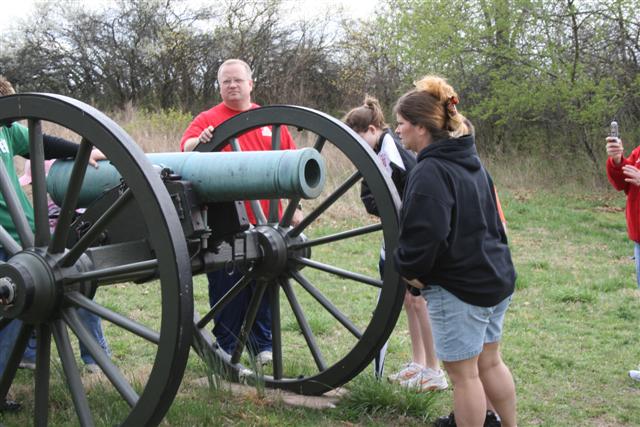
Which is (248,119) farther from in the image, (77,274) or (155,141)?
(155,141)

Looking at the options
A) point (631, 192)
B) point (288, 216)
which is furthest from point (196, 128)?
point (631, 192)

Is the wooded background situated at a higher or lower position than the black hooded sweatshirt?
higher

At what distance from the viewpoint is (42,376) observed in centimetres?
332

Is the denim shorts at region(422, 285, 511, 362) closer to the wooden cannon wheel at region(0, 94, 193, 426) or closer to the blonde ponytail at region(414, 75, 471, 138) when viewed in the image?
the blonde ponytail at region(414, 75, 471, 138)

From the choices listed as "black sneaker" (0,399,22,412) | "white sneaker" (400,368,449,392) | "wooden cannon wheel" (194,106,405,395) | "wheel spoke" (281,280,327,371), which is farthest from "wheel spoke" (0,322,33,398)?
"white sneaker" (400,368,449,392)

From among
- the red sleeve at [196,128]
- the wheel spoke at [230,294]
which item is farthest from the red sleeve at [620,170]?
the red sleeve at [196,128]

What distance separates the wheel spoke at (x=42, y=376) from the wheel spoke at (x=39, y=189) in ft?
1.23

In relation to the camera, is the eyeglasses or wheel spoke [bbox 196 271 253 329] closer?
wheel spoke [bbox 196 271 253 329]

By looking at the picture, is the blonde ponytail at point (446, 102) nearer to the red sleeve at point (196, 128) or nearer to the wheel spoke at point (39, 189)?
the wheel spoke at point (39, 189)

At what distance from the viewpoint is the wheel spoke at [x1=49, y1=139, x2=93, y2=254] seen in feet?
10.2

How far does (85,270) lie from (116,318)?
0.34 meters

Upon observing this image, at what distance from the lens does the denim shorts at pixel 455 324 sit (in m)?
3.26

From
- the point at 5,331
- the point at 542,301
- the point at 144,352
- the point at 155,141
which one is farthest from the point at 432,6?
the point at 5,331

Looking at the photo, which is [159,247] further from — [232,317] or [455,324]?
[232,317]
